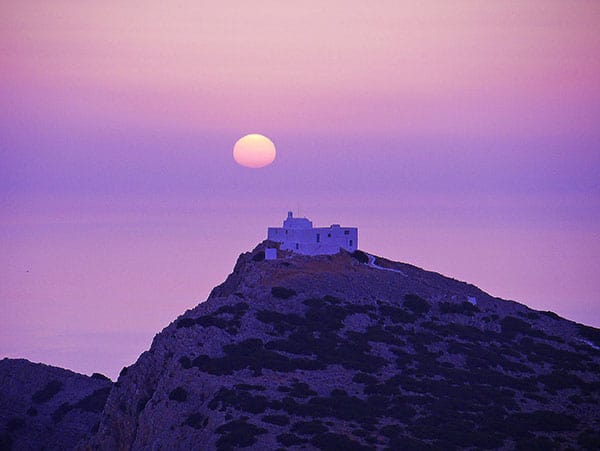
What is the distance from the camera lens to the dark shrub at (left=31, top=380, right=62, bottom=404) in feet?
461

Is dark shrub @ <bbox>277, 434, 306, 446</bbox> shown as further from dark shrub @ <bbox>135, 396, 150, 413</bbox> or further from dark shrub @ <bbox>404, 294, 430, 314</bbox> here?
dark shrub @ <bbox>404, 294, 430, 314</bbox>

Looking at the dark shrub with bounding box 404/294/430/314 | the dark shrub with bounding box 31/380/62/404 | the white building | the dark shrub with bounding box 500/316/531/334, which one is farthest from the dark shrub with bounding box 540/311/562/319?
the dark shrub with bounding box 31/380/62/404

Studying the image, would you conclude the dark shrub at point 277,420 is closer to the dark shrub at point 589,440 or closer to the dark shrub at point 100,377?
the dark shrub at point 589,440

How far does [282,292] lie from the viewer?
383ft

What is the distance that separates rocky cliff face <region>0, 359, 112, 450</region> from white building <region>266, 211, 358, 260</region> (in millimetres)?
26938

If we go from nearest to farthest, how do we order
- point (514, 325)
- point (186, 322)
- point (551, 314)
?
point (186, 322), point (514, 325), point (551, 314)

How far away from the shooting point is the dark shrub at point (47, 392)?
140 m

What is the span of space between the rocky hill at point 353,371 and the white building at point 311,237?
1.54 meters

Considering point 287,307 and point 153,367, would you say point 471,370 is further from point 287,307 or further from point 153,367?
point 153,367

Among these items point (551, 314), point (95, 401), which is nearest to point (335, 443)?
point (95, 401)

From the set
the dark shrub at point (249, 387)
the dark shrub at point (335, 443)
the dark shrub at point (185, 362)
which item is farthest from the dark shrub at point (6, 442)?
the dark shrub at point (335, 443)

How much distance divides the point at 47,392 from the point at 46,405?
10.6 feet

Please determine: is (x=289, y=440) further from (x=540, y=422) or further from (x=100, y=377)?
(x=100, y=377)

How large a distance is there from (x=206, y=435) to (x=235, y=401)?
4.21 meters
